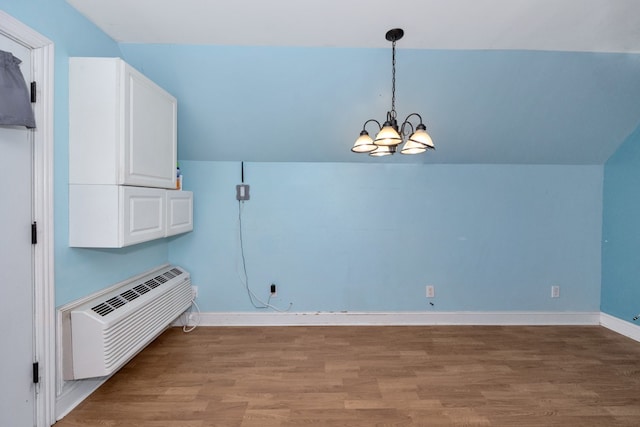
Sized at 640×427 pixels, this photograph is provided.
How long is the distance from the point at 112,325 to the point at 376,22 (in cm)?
254

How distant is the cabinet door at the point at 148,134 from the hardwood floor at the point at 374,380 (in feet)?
4.58

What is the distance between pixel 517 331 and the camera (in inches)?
114

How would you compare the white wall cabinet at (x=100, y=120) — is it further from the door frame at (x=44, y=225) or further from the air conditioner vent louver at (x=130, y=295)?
the air conditioner vent louver at (x=130, y=295)

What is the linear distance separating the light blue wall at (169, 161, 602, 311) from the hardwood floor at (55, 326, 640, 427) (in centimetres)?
38

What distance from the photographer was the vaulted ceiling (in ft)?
6.07

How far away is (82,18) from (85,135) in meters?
0.80

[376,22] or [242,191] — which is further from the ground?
[376,22]

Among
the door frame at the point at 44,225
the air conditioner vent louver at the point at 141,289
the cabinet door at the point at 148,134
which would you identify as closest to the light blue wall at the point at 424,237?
the air conditioner vent louver at the point at 141,289

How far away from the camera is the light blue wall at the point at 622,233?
2.73 m

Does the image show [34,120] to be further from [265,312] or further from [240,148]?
[265,312]

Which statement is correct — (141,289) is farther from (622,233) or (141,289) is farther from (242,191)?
(622,233)

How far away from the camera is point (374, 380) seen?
2074 millimetres

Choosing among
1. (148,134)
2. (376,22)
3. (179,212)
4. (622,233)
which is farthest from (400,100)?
(622,233)

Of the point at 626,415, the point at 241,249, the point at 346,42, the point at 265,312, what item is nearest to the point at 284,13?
the point at 346,42
